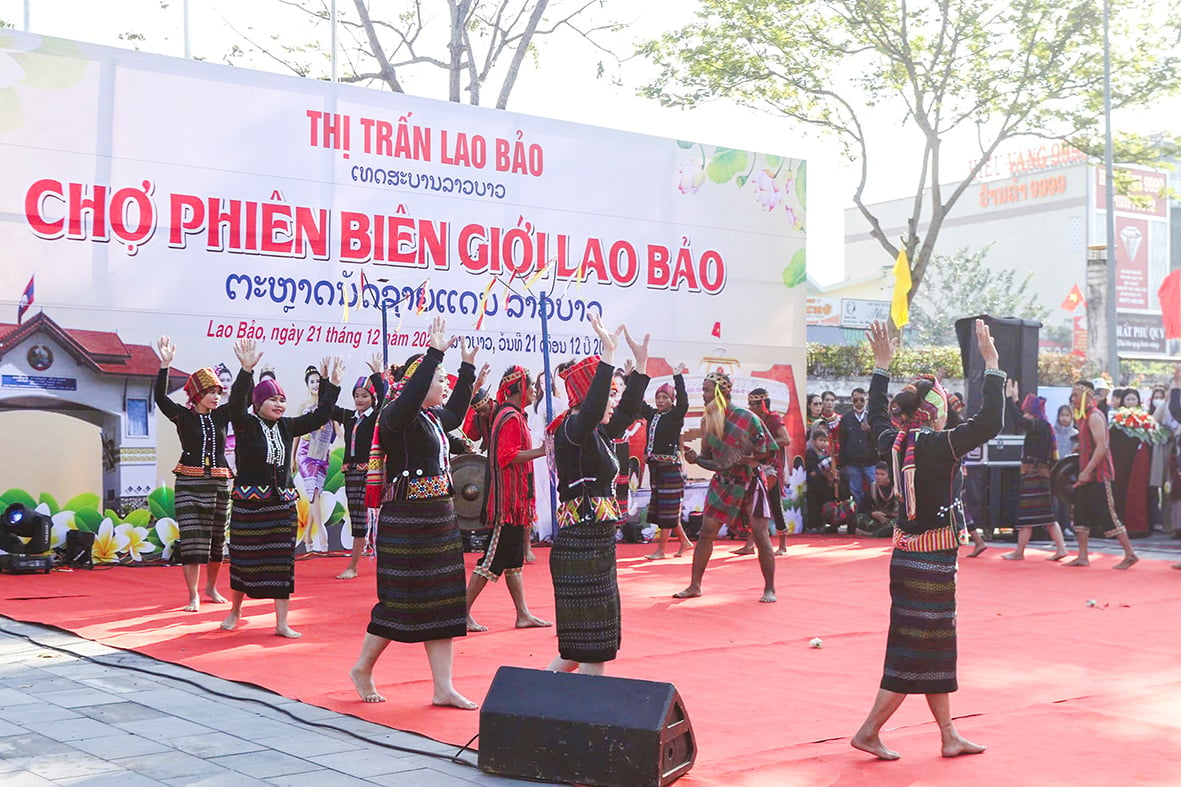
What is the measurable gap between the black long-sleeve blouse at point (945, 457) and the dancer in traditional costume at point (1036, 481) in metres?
7.78

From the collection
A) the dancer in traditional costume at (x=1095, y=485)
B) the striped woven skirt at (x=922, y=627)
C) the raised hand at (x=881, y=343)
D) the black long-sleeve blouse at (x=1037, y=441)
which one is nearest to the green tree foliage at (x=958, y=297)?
the black long-sleeve blouse at (x=1037, y=441)

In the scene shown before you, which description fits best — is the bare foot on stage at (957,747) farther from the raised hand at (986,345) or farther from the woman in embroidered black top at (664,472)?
the woman in embroidered black top at (664,472)

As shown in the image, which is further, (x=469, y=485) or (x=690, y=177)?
(x=690, y=177)

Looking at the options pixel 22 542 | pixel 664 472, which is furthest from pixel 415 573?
pixel 664 472

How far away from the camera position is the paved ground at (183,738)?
4.69 m

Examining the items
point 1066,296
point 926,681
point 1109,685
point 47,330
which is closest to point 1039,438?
point 1109,685

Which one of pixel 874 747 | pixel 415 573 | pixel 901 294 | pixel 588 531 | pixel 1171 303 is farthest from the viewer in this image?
pixel 1171 303

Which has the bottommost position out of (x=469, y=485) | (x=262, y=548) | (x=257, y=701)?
(x=257, y=701)

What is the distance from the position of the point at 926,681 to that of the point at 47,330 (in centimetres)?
869

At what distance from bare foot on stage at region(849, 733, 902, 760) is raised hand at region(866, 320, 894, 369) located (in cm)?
154

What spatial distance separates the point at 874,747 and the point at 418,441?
2.35 m

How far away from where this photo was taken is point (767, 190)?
16562 mm

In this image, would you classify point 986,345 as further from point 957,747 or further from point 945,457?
point 957,747

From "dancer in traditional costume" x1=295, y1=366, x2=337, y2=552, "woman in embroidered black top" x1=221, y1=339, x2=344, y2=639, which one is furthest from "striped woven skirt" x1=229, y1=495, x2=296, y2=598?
"dancer in traditional costume" x1=295, y1=366, x2=337, y2=552
